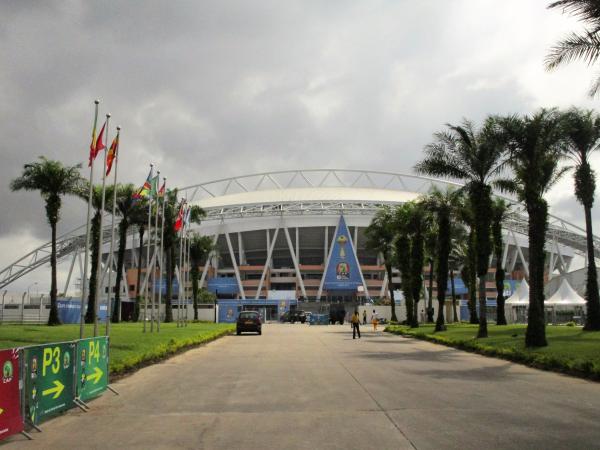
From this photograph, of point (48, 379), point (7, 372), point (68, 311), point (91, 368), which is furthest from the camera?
point (68, 311)

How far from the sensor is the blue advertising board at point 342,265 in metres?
84.9

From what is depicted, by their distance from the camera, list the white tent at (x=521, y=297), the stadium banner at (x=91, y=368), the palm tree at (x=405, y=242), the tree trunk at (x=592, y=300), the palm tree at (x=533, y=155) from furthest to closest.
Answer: the white tent at (x=521, y=297), the palm tree at (x=405, y=242), the tree trunk at (x=592, y=300), the palm tree at (x=533, y=155), the stadium banner at (x=91, y=368)

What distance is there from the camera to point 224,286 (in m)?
89.7

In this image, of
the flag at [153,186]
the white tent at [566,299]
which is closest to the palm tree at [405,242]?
the white tent at [566,299]

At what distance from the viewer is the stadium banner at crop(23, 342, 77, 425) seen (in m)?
7.91

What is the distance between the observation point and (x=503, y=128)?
24547mm

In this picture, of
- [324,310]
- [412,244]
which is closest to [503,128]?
[412,244]

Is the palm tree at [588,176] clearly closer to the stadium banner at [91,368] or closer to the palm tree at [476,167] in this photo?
the palm tree at [476,167]

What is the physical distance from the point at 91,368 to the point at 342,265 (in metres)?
75.7

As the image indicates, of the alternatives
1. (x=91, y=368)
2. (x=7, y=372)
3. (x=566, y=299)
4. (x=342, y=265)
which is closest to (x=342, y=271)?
(x=342, y=265)

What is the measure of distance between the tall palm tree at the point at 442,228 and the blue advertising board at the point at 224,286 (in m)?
52.6

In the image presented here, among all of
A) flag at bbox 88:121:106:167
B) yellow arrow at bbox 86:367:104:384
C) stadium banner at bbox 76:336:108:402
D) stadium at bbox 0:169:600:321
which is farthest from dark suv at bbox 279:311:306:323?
yellow arrow at bbox 86:367:104:384

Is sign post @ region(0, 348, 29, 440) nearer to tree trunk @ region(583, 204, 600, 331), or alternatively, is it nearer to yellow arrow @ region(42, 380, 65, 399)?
yellow arrow @ region(42, 380, 65, 399)

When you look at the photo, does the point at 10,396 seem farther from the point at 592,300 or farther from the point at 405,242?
the point at 405,242
